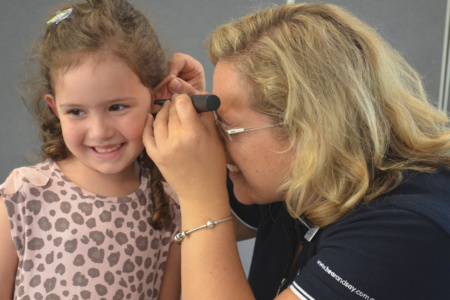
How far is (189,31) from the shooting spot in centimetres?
221

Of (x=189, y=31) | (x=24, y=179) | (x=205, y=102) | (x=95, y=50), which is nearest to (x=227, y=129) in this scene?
(x=205, y=102)

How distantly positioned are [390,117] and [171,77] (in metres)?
0.52

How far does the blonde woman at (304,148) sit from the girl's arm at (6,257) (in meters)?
0.33

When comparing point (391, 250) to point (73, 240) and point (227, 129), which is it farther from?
point (73, 240)

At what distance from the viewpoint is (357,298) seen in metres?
0.84

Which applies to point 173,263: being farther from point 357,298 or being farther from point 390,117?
point 390,117

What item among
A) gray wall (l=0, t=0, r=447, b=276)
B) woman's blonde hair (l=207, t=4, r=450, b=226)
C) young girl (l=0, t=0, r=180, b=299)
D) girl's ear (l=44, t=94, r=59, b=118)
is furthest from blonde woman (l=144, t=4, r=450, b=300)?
gray wall (l=0, t=0, r=447, b=276)

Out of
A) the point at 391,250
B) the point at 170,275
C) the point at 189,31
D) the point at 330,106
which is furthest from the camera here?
the point at 189,31

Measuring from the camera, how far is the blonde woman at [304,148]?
931 millimetres

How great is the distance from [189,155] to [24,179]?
0.36 meters

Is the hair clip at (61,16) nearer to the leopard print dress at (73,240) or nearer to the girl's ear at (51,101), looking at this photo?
the girl's ear at (51,101)

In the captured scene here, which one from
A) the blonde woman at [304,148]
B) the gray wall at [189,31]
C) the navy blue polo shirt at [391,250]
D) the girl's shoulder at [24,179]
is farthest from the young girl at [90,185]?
the gray wall at [189,31]

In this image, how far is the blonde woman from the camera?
0.93m

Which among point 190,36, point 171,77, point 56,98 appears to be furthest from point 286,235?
point 190,36
